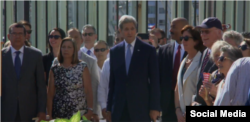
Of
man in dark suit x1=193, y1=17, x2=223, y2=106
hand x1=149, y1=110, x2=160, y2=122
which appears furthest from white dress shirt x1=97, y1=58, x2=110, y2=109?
man in dark suit x1=193, y1=17, x2=223, y2=106

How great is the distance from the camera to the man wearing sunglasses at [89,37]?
7.43 metres

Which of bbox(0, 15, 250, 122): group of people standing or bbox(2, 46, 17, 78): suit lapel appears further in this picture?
bbox(2, 46, 17, 78): suit lapel

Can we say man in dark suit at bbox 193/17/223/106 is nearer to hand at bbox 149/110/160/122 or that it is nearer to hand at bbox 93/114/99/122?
hand at bbox 149/110/160/122

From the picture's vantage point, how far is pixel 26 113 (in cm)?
613

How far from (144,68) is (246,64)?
1.99m

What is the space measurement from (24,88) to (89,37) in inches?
67.3

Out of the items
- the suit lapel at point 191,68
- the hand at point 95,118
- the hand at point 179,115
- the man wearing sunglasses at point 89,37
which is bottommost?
the hand at point 95,118

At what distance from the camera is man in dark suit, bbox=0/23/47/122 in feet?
20.0

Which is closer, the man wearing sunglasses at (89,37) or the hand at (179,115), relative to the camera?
the hand at (179,115)

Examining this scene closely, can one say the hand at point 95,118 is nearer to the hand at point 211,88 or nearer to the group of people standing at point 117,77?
the group of people standing at point 117,77

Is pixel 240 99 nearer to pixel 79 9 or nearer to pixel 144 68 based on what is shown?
pixel 144 68

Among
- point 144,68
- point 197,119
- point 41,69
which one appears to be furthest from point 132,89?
point 197,119

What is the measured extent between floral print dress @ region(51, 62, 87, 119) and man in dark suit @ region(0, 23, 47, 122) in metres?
0.17

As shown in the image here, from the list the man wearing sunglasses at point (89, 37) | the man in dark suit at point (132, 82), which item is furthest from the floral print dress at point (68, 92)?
the man wearing sunglasses at point (89, 37)
